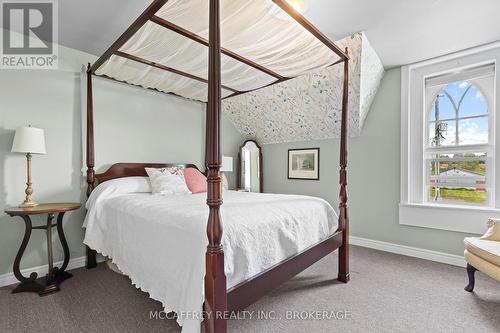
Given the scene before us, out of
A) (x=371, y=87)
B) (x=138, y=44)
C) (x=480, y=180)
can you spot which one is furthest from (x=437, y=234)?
(x=138, y=44)

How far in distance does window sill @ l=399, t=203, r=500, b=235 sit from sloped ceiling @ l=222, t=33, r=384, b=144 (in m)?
1.24

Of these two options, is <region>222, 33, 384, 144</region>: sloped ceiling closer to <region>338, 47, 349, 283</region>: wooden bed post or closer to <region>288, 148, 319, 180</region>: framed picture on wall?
<region>288, 148, 319, 180</region>: framed picture on wall

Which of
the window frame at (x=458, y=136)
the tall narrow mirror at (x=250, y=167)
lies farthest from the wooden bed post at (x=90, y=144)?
the window frame at (x=458, y=136)

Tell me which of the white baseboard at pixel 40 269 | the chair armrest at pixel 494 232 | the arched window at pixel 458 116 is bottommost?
the white baseboard at pixel 40 269

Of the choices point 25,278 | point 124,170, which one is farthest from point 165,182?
point 25,278

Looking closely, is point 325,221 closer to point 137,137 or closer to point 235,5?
point 235,5

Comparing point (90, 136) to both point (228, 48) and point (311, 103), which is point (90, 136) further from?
point (311, 103)

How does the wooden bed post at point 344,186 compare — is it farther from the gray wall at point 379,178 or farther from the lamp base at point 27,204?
the lamp base at point 27,204

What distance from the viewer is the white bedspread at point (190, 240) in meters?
1.29

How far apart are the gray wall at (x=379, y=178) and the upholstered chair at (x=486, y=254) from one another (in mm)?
632

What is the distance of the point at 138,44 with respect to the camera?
217 cm

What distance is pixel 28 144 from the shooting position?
2.19 m

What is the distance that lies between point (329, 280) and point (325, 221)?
62 cm

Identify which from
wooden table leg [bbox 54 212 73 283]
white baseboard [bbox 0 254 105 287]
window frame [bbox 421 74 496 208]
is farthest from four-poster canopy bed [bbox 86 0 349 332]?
window frame [bbox 421 74 496 208]
